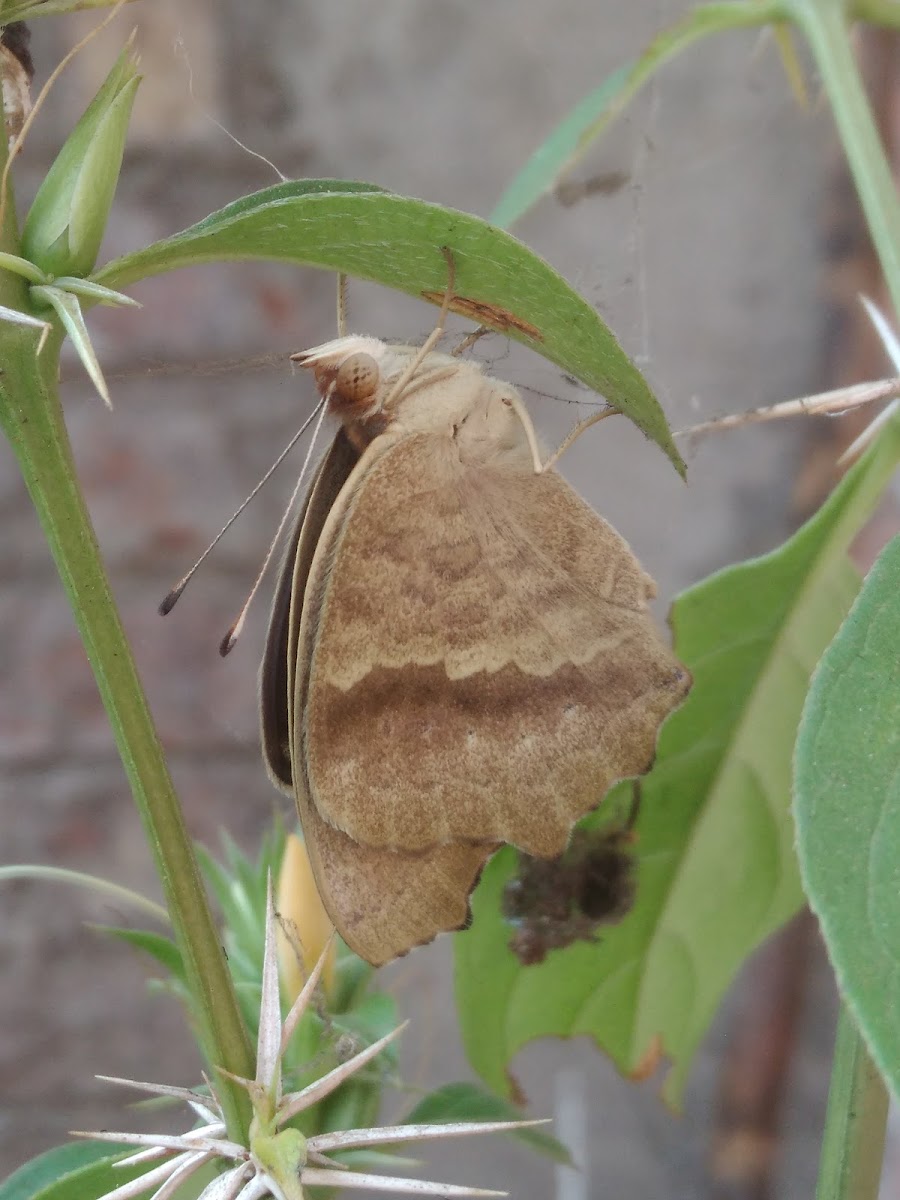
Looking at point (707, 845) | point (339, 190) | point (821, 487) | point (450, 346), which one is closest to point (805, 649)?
point (707, 845)

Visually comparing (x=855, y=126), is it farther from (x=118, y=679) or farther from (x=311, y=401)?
(x=311, y=401)

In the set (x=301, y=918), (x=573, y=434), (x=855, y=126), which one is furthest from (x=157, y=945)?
(x=855, y=126)

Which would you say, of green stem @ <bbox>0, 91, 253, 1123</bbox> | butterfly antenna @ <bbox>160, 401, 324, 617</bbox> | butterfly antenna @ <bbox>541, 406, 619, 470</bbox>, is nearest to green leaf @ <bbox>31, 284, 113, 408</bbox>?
green stem @ <bbox>0, 91, 253, 1123</bbox>

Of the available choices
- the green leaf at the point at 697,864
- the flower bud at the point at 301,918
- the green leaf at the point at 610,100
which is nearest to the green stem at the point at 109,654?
the flower bud at the point at 301,918

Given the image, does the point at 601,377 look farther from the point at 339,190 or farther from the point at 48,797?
the point at 48,797

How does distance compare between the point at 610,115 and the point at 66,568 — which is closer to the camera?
the point at 66,568

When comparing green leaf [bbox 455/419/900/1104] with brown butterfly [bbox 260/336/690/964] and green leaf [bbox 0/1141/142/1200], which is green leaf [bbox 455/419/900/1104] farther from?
green leaf [bbox 0/1141/142/1200]
